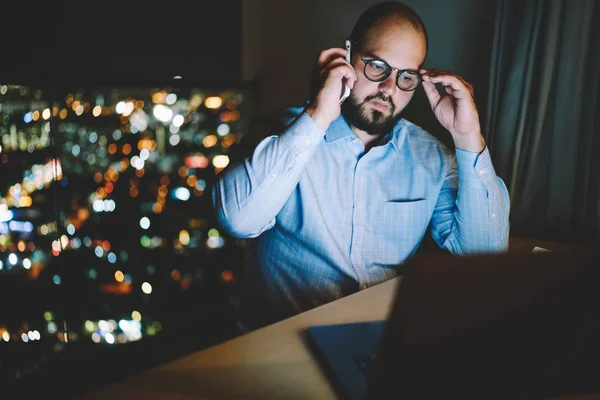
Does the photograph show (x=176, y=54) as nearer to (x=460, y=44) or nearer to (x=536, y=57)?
(x=460, y=44)

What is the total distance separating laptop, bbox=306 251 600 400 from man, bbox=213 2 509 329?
0.83 metres

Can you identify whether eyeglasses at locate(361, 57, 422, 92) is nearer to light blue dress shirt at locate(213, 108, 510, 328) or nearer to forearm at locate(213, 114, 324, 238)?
light blue dress shirt at locate(213, 108, 510, 328)

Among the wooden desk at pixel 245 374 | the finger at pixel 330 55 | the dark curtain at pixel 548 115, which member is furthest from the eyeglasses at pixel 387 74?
the wooden desk at pixel 245 374

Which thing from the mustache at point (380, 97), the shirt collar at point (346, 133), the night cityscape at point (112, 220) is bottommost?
the night cityscape at point (112, 220)

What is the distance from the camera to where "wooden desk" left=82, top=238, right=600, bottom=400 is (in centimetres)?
61

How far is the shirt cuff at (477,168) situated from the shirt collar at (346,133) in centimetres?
22

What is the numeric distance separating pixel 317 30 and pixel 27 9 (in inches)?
61.9

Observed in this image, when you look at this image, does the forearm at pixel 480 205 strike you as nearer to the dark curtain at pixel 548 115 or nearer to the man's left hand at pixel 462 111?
the man's left hand at pixel 462 111

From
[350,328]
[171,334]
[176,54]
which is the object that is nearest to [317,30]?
[176,54]

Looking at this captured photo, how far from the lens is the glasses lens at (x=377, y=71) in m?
1.26

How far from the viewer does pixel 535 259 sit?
35cm

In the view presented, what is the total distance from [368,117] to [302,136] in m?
0.34

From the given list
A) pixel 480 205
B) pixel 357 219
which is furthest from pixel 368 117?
pixel 480 205

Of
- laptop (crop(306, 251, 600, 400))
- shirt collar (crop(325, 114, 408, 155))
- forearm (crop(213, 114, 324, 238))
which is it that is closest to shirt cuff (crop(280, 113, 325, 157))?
forearm (crop(213, 114, 324, 238))
